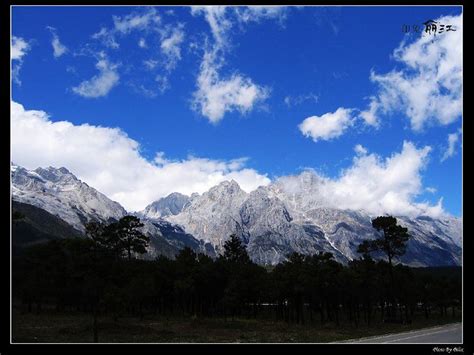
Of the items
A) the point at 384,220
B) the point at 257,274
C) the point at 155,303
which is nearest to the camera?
the point at 384,220

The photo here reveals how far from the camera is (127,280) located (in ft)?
211

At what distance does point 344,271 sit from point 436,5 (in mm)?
62742
